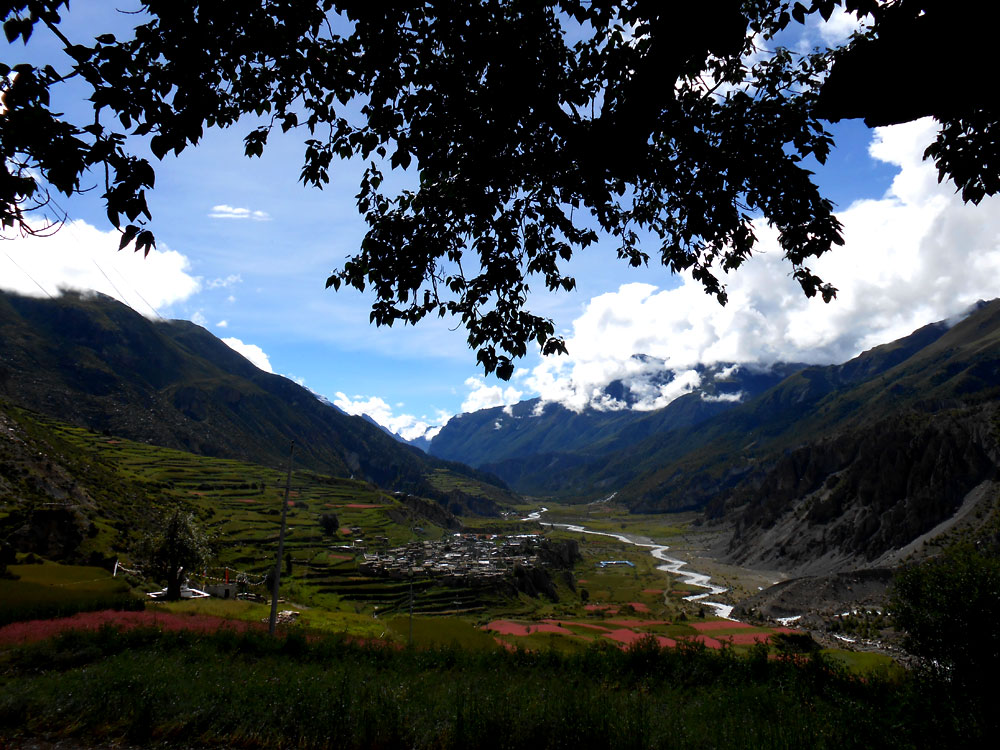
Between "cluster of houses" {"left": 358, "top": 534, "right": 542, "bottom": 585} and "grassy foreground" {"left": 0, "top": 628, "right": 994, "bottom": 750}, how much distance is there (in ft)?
199

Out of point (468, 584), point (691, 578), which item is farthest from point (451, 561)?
point (691, 578)

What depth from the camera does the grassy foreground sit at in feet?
27.0

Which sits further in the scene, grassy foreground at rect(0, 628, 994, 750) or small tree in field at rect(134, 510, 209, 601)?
small tree in field at rect(134, 510, 209, 601)

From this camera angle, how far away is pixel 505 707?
9.04 m

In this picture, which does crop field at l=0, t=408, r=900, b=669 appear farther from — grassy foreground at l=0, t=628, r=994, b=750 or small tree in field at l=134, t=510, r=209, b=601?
grassy foreground at l=0, t=628, r=994, b=750

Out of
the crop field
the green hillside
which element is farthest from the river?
the green hillside

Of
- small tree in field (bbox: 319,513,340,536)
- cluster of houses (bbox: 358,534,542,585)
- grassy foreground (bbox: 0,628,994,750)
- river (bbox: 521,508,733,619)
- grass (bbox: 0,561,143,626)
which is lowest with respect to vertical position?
river (bbox: 521,508,733,619)

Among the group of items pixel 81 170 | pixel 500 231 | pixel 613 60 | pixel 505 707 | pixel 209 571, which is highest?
pixel 613 60

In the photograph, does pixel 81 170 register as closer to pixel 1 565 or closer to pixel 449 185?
pixel 449 185

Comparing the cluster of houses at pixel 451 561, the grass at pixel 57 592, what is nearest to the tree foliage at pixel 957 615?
the grass at pixel 57 592

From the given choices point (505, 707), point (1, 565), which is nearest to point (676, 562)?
point (1, 565)

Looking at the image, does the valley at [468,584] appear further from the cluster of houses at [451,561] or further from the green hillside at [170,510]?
the cluster of houses at [451,561]

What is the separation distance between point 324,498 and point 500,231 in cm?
17922

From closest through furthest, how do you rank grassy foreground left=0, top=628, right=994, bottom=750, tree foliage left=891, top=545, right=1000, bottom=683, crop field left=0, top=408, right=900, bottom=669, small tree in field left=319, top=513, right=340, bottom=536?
grassy foreground left=0, top=628, right=994, bottom=750 → tree foliage left=891, top=545, right=1000, bottom=683 → crop field left=0, top=408, right=900, bottom=669 → small tree in field left=319, top=513, right=340, bottom=536
